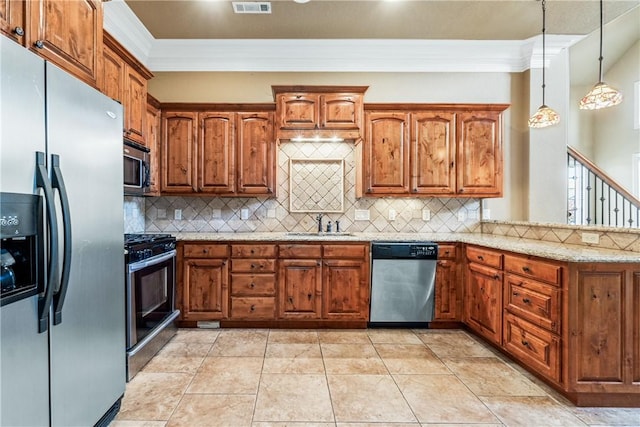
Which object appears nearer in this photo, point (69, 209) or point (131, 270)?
point (69, 209)

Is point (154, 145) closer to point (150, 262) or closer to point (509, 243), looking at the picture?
point (150, 262)

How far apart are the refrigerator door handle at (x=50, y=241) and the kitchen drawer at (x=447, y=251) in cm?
301

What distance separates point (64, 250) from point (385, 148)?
2899 mm

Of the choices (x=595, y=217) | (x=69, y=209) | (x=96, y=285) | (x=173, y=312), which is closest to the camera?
(x=69, y=209)

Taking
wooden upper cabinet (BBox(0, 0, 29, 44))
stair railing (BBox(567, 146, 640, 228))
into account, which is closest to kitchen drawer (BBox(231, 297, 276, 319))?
wooden upper cabinet (BBox(0, 0, 29, 44))

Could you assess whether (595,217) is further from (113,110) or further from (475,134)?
(113,110)

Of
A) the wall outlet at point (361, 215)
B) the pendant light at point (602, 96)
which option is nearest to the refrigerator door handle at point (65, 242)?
the wall outlet at point (361, 215)

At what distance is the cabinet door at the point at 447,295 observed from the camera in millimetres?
3252

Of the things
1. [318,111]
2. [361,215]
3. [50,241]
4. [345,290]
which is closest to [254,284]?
[345,290]

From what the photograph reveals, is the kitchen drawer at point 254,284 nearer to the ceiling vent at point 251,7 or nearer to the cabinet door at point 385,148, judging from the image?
the cabinet door at point 385,148

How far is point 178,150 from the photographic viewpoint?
344cm

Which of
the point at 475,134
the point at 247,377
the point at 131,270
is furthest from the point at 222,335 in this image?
the point at 475,134

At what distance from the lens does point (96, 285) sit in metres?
1.61

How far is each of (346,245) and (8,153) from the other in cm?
255
